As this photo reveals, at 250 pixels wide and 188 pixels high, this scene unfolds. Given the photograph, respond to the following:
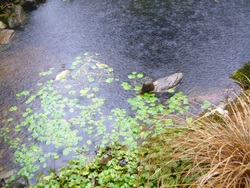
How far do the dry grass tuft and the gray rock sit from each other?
517cm

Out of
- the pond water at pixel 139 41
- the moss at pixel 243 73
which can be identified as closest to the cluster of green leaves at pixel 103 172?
the pond water at pixel 139 41

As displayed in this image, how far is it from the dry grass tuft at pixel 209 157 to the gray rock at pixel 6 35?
5167 millimetres

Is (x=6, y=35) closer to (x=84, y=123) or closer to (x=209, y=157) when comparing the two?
(x=84, y=123)

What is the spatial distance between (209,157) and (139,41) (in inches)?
171

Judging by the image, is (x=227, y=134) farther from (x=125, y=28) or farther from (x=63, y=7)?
(x=63, y=7)

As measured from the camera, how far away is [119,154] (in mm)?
3178

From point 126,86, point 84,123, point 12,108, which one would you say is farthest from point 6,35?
point 84,123

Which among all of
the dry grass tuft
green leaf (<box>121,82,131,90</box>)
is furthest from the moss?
the dry grass tuft

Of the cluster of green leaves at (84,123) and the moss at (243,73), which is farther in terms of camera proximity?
the moss at (243,73)

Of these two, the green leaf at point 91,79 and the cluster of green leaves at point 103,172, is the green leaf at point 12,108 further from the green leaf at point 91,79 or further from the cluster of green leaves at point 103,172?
the cluster of green leaves at point 103,172

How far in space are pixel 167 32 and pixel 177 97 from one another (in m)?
2.34

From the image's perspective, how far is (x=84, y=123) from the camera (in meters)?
A: 4.18

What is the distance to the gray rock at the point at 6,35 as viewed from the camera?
6.51 meters

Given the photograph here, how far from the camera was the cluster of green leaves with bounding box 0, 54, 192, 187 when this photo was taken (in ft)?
10.1
